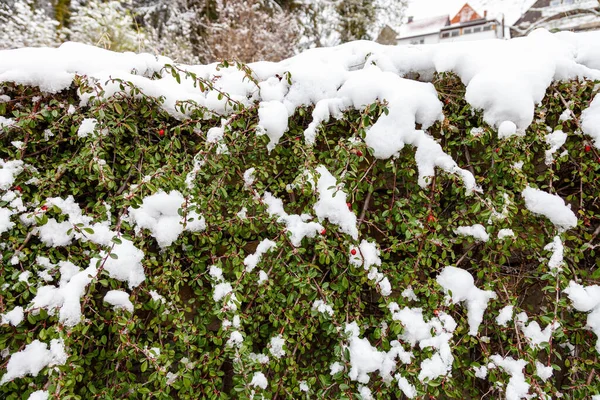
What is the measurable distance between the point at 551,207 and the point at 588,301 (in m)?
0.39

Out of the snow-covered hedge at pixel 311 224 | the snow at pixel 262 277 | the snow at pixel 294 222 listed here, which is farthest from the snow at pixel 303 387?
the snow at pixel 294 222

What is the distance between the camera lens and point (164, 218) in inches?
53.2

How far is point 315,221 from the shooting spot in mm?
1338

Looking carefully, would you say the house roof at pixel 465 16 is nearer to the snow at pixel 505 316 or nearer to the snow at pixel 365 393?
the snow at pixel 505 316

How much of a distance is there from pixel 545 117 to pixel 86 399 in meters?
2.18

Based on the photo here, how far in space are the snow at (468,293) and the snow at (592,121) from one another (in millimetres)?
727

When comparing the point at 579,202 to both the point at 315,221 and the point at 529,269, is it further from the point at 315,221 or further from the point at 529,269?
the point at 315,221

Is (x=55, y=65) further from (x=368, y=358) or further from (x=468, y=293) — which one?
(x=468, y=293)

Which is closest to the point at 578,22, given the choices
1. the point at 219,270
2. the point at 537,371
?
the point at 537,371

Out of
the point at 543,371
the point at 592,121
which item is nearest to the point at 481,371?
the point at 543,371

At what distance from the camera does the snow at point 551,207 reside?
1.30m

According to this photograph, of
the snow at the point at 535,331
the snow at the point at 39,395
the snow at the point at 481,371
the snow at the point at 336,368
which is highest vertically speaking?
the snow at the point at 39,395

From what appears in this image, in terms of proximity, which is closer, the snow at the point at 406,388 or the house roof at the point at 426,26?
the snow at the point at 406,388

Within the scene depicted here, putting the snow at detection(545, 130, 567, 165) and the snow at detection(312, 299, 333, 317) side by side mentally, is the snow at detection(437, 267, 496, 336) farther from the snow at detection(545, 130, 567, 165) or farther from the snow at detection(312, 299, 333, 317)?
the snow at detection(545, 130, 567, 165)
